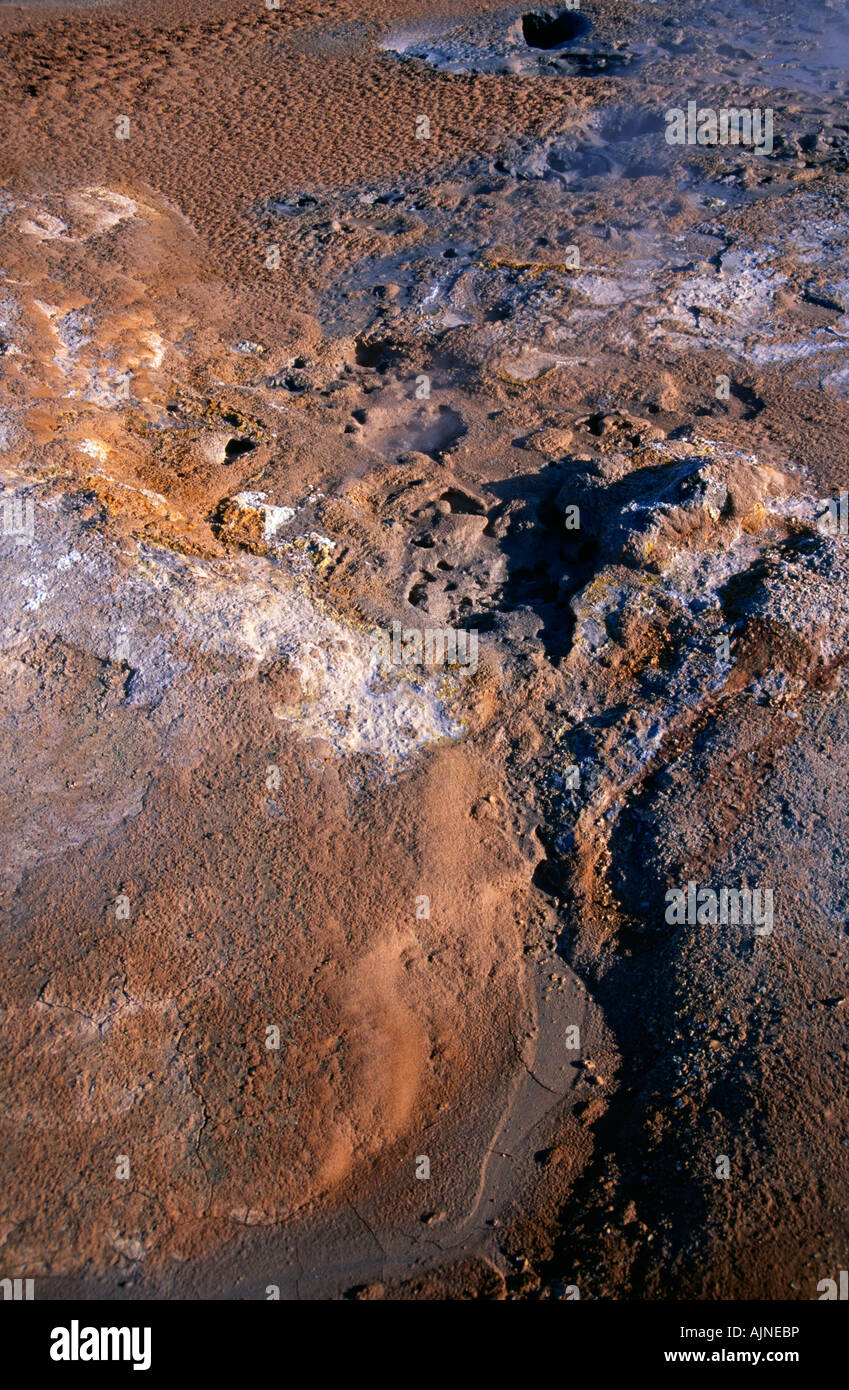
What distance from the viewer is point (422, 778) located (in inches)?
140

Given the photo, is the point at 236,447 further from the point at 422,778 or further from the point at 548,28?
the point at 548,28

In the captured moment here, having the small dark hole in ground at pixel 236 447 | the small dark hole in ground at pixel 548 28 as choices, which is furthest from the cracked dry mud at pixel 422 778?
the small dark hole in ground at pixel 548 28

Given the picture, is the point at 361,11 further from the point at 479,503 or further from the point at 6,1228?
the point at 6,1228

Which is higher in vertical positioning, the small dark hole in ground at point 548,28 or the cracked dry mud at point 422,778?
the small dark hole in ground at point 548,28

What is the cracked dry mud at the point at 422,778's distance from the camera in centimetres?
280

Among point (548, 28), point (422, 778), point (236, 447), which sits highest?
point (548, 28)

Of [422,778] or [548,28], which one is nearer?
[422,778]

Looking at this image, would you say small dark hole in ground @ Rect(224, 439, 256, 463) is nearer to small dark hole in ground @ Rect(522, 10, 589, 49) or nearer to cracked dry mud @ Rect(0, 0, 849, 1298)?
cracked dry mud @ Rect(0, 0, 849, 1298)

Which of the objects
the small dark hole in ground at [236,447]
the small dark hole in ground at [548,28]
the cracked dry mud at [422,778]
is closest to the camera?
the cracked dry mud at [422,778]

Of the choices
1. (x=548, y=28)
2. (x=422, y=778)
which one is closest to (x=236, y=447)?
(x=422, y=778)

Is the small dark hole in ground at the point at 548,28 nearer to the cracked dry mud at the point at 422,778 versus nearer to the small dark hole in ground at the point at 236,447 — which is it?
the cracked dry mud at the point at 422,778

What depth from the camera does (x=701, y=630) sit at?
3.85 m

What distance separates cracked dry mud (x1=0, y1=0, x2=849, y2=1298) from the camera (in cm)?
280

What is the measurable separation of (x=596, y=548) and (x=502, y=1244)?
9.32ft
